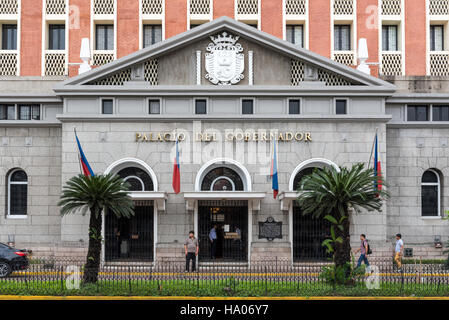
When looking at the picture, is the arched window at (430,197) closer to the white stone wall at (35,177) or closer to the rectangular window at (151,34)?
the rectangular window at (151,34)

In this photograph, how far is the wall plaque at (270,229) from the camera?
3108 cm

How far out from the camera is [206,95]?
31594mm

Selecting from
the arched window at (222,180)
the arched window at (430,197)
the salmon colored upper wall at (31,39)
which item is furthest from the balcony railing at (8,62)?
the arched window at (430,197)

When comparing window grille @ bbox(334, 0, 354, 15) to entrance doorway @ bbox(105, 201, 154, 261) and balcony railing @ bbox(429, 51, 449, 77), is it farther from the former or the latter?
entrance doorway @ bbox(105, 201, 154, 261)

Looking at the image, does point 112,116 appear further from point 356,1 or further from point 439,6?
point 439,6

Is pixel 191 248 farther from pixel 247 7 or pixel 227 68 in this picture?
pixel 247 7

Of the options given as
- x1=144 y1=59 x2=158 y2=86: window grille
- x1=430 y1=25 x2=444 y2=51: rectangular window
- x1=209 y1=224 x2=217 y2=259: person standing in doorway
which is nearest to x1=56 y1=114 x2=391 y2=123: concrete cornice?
x1=144 y1=59 x2=158 y2=86: window grille

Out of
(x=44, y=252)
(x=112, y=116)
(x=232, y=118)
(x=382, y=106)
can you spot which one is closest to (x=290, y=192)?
(x=232, y=118)

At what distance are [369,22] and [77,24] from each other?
18536 mm

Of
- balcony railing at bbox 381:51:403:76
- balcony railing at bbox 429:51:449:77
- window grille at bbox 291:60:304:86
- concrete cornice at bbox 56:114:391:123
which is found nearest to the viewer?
concrete cornice at bbox 56:114:391:123

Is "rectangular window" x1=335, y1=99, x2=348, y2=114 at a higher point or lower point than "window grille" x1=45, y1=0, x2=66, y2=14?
lower

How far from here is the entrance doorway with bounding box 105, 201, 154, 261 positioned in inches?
1233

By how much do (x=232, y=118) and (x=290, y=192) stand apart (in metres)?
5.02

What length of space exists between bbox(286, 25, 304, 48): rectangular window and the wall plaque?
1328 cm
